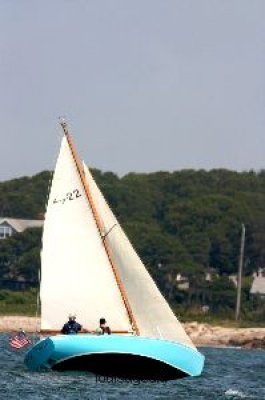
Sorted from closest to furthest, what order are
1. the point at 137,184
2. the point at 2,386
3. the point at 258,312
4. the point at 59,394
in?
1. the point at 59,394
2. the point at 2,386
3. the point at 258,312
4. the point at 137,184

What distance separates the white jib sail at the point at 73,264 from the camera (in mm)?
45062

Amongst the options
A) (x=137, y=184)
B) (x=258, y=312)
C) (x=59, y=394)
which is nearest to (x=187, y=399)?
(x=59, y=394)

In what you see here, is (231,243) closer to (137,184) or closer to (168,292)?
(168,292)

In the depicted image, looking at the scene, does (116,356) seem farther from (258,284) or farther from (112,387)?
(258,284)

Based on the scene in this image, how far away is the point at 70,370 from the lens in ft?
144

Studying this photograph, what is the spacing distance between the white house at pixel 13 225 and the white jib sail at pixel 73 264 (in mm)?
106998

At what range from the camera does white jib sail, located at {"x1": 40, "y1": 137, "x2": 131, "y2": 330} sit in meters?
45.1

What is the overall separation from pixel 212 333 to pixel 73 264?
57.8 m

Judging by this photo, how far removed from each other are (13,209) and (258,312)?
56.5 meters

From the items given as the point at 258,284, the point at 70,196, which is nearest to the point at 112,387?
the point at 70,196

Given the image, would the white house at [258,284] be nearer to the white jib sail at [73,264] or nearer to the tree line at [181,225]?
the tree line at [181,225]

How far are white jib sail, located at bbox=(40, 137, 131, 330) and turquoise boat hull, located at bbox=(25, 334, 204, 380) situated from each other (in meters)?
1.51

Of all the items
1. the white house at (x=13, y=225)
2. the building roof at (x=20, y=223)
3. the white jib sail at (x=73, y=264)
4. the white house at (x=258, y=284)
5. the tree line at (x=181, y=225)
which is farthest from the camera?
the white house at (x=13, y=225)

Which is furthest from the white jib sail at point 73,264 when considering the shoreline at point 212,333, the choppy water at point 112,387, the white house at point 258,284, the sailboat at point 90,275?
the white house at point 258,284
